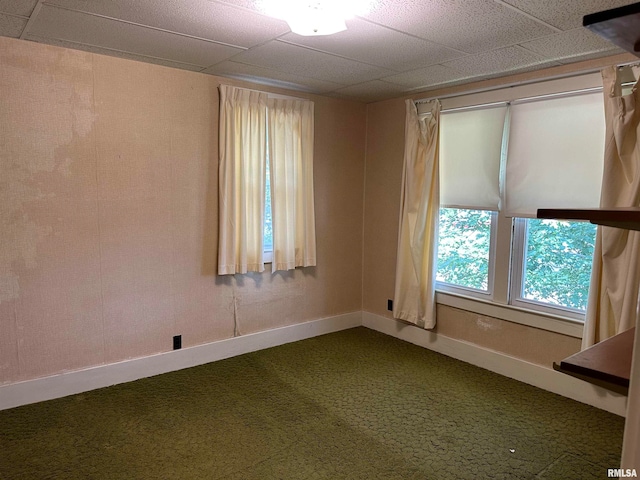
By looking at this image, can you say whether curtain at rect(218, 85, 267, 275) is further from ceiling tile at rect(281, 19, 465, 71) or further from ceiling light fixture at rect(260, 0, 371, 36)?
ceiling light fixture at rect(260, 0, 371, 36)

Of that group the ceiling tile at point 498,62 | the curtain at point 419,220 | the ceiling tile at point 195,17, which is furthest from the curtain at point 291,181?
the ceiling tile at point 498,62

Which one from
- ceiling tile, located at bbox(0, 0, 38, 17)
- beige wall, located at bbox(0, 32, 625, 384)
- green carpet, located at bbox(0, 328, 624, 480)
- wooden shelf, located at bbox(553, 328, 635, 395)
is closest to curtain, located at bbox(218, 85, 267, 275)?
beige wall, located at bbox(0, 32, 625, 384)

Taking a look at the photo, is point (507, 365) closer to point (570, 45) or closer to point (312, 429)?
point (312, 429)

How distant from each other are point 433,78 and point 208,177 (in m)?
1.98

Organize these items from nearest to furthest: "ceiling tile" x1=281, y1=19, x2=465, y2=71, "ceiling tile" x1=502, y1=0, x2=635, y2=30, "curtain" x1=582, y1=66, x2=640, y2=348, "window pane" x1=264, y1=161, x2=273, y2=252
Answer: "ceiling tile" x1=502, y1=0, x2=635, y2=30, "ceiling tile" x1=281, y1=19, x2=465, y2=71, "curtain" x1=582, y1=66, x2=640, y2=348, "window pane" x1=264, y1=161, x2=273, y2=252

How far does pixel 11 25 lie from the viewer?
2418 millimetres

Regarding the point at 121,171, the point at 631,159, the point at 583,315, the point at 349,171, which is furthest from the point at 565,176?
the point at 121,171

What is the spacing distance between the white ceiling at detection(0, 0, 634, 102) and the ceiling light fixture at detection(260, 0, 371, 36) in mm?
91

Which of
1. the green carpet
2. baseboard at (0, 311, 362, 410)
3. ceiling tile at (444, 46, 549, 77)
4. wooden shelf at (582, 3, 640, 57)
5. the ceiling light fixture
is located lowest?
the green carpet

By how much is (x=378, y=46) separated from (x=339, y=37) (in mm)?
286

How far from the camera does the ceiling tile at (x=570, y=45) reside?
2.44 meters

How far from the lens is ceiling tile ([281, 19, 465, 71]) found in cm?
243

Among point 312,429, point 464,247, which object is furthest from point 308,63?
point 312,429

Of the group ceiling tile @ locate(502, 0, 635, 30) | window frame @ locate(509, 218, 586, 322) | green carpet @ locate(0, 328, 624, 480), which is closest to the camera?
ceiling tile @ locate(502, 0, 635, 30)
